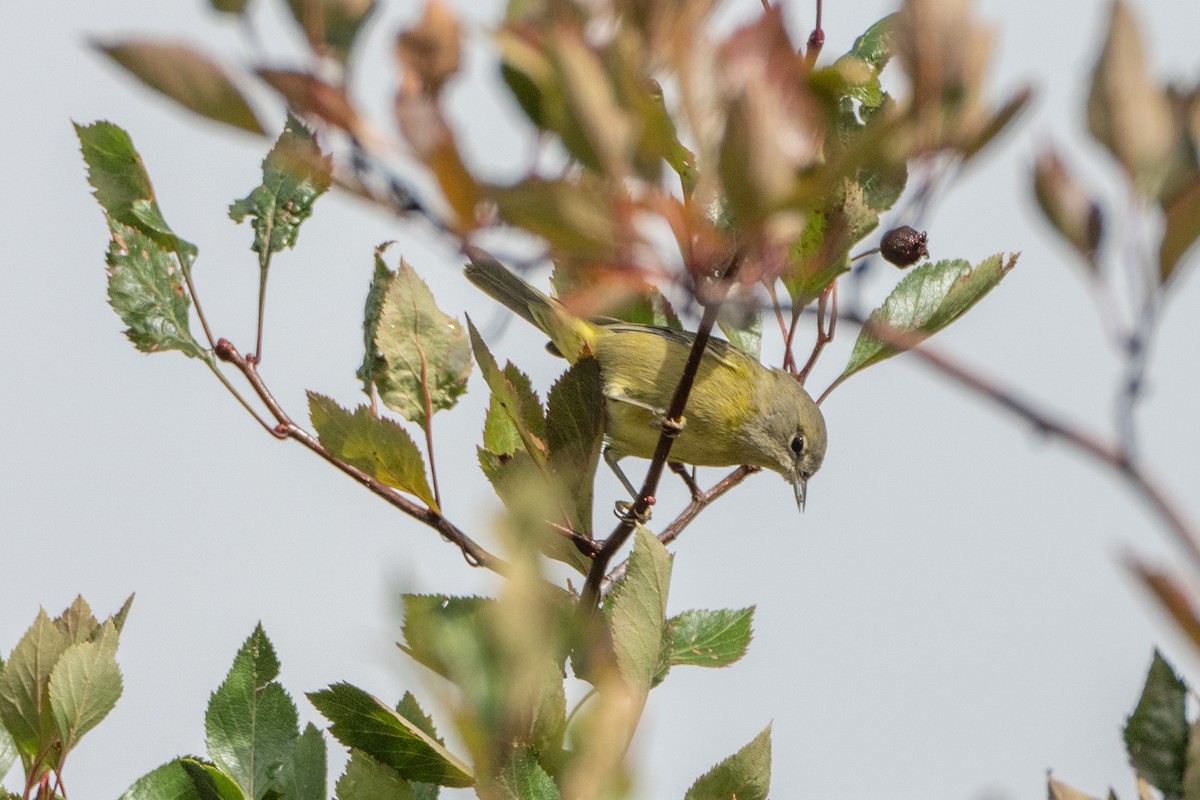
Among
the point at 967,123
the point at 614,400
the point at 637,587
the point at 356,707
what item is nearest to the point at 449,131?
the point at 967,123

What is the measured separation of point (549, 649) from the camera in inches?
37.8

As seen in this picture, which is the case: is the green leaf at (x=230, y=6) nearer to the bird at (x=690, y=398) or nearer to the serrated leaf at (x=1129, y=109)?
the serrated leaf at (x=1129, y=109)

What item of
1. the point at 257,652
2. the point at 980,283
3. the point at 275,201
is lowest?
the point at 257,652

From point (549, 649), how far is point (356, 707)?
2.41 ft

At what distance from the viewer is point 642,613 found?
1.39m

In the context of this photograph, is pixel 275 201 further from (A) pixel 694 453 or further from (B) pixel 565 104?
(A) pixel 694 453

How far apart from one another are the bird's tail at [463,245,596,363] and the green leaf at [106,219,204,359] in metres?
2.22

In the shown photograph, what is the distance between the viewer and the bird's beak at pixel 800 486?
4.58 metres

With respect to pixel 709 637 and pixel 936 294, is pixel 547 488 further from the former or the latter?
pixel 936 294

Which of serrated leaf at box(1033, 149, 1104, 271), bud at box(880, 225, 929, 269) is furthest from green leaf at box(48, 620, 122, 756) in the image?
serrated leaf at box(1033, 149, 1104, 271)

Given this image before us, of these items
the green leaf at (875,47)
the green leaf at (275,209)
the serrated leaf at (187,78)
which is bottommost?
the serrated leaf at (187,78)

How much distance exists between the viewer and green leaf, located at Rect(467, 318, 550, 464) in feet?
5.92

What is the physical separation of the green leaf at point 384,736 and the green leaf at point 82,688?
0.33 meters

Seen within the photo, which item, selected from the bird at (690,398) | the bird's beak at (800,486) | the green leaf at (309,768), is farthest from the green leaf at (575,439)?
the bird's beak at (800,486)
